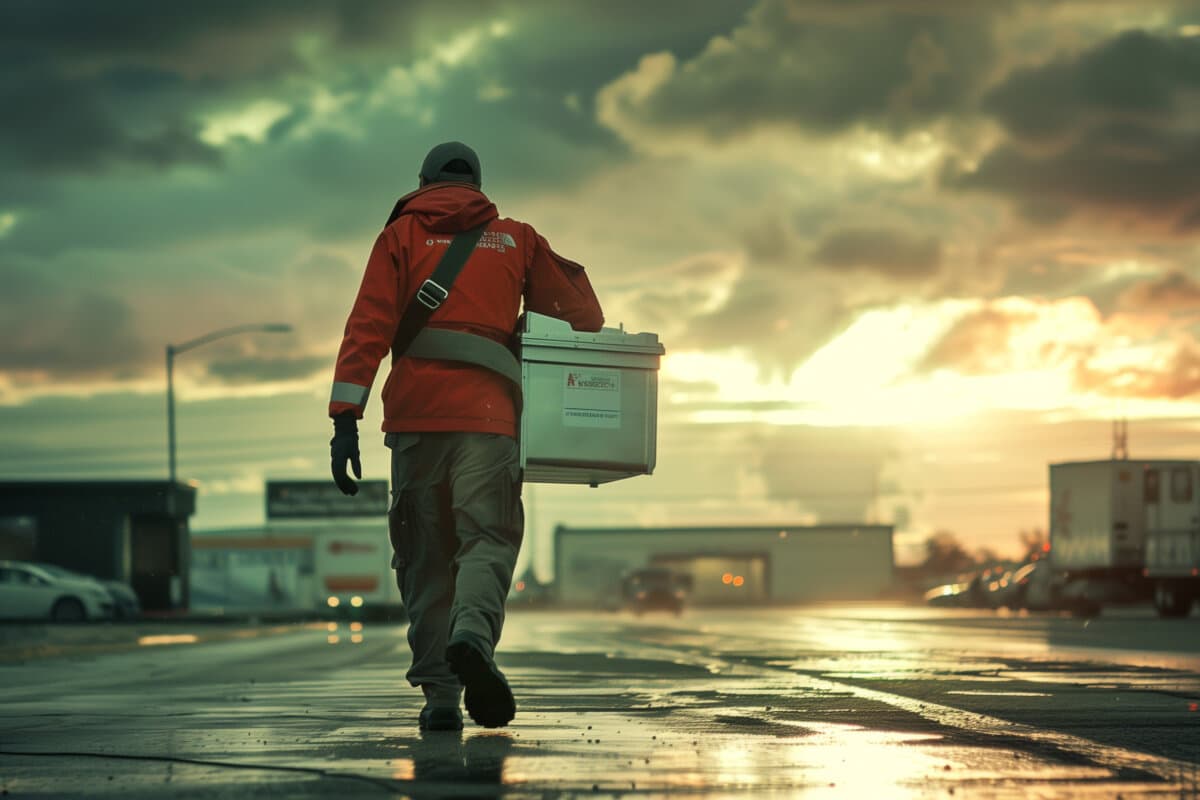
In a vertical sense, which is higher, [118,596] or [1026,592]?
[1026,592]

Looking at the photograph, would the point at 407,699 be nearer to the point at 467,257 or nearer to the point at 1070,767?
the point at 467,257

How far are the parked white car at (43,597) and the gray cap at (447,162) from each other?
126ft

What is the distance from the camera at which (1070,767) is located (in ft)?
16.5

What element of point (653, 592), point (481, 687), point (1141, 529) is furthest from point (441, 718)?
point (653, 592)

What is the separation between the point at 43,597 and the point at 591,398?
129 feet

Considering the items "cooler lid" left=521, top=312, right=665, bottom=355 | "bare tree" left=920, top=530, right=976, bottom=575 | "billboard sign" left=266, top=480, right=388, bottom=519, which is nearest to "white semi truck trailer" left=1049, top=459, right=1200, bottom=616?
"cooler lid" left=521, top=312, right=665, bottom=355

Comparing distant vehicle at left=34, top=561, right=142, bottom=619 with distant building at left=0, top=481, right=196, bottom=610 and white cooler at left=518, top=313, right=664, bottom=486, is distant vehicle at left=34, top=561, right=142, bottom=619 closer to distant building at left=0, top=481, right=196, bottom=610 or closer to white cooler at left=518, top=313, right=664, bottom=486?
distant building at left=0, top=481, right=196, bottom=610

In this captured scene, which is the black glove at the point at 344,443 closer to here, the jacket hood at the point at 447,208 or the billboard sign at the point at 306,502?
the jacket hood at the point at 447,208

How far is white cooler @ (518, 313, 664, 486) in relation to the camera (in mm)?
6512

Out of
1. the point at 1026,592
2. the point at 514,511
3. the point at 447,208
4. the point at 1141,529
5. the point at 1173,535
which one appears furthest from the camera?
the point at 1026,592

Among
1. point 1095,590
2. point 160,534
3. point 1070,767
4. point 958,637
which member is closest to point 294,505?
point 160,534

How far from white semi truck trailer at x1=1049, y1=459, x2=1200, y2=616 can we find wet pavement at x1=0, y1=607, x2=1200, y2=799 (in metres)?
25.2

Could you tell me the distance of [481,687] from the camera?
5.91m

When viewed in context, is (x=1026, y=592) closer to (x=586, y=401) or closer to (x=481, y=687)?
(x=586, y=401)
